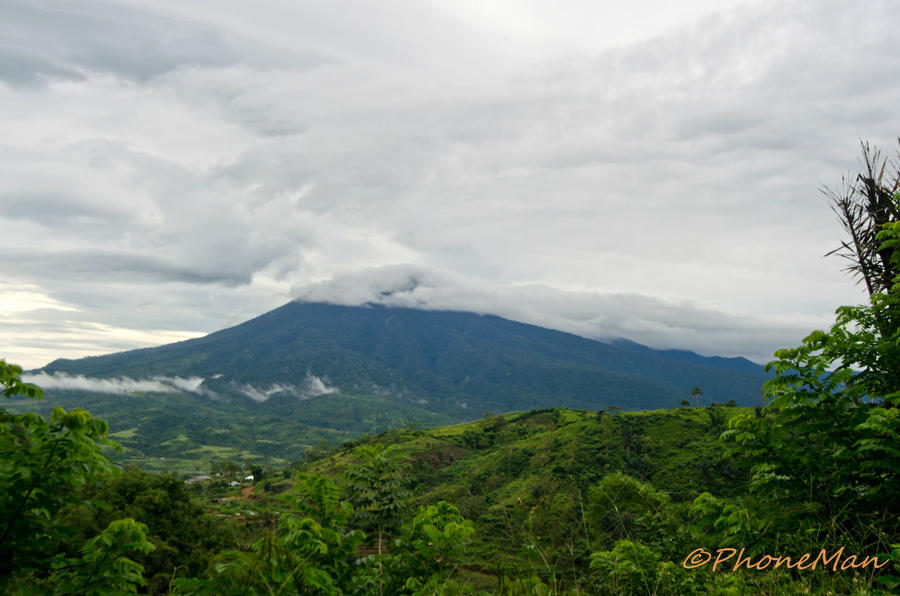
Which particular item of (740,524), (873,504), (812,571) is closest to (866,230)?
(873,504)

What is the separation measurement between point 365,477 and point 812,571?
473cm

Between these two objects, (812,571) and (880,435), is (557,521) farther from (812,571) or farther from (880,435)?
(880,435)

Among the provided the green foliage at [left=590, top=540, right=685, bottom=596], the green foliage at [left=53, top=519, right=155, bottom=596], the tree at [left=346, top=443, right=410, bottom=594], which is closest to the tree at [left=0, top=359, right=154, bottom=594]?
the green foliage at [left=53, top=519, right=155, bottom=596]

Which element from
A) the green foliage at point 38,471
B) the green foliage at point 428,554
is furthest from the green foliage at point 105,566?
the green foliage at point 428,554

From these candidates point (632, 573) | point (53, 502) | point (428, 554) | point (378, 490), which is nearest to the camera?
point (53, 502)

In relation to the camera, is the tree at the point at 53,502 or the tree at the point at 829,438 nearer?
the tree at the point at 53,502

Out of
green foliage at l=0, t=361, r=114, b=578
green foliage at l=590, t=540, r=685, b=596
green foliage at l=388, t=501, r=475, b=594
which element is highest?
green foliage at l=0, t=361, r=114, b=578

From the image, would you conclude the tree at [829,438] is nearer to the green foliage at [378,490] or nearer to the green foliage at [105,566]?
the green foliage at [378,490]

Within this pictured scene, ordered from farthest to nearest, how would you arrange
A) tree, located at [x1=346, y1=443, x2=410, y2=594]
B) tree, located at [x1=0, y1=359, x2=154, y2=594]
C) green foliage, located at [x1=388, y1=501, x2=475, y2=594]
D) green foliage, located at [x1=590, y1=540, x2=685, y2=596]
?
tree, located at [x1=346, y1=443, x2=410, y2=594] < green foliage, located at [x1=590, y1=540, x2=685, y2=596] < green foliage, located at [x1=388, y1=501, x2=475, y2=594] < tree, located at [x1=0, y1=359, x2=154, y2=594]

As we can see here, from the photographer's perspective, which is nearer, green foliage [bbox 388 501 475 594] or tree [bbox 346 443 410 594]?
green foliage [bbox 388 501 475 594]

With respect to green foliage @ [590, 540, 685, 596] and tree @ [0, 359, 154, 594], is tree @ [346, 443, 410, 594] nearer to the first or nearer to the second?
green foliage @ [590, 540, 685, 596]

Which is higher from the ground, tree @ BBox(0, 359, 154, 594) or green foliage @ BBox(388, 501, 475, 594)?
tree @ BBox(0, 359, 154, 594)

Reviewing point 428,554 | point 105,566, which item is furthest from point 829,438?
point 105,566

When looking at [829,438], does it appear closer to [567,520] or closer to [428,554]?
[567,520]
